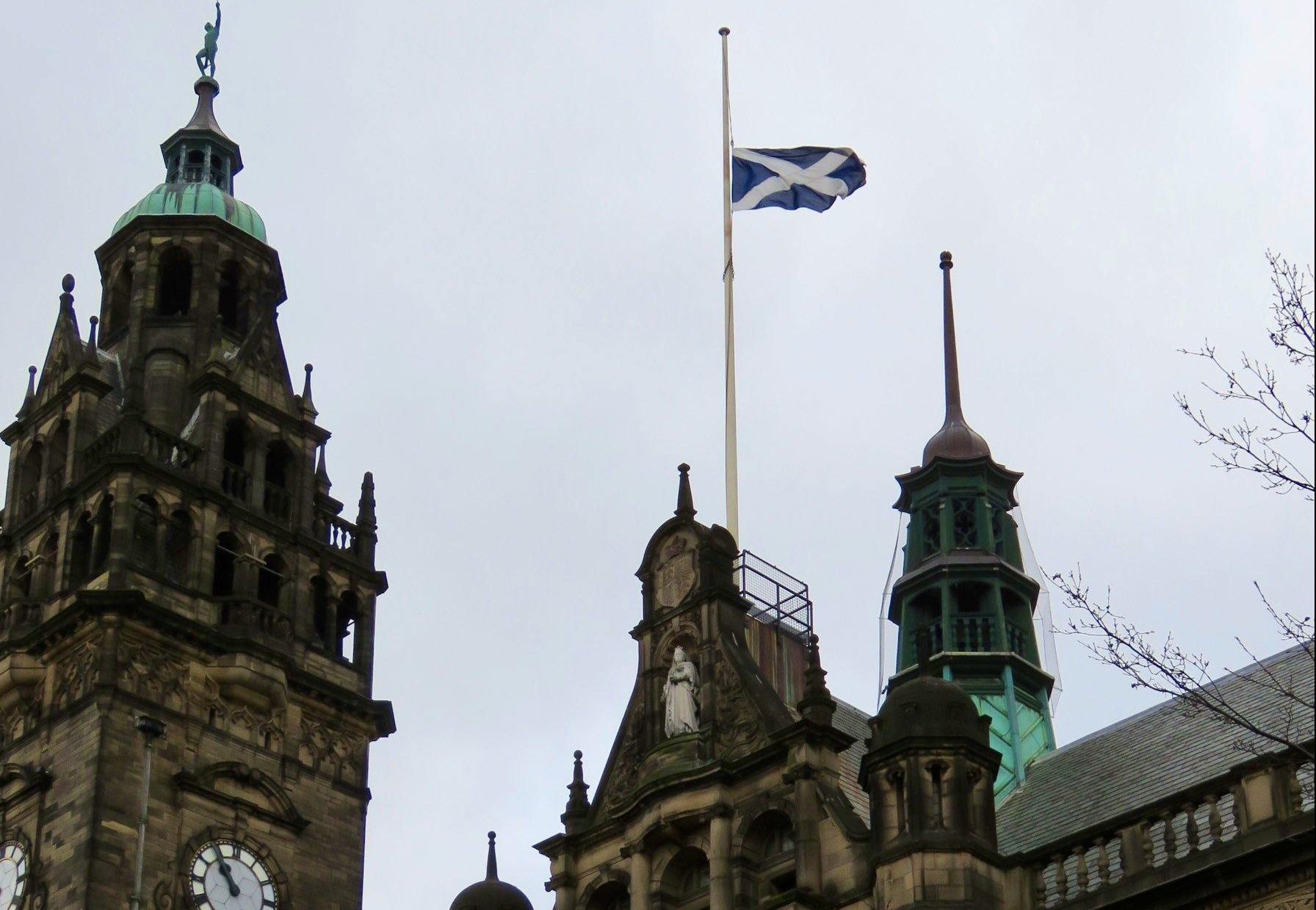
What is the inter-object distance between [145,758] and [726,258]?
1724 centimetres

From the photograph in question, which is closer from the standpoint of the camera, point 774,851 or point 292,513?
point 774,851

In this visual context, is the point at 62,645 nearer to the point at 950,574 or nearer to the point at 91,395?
the point at 91,395

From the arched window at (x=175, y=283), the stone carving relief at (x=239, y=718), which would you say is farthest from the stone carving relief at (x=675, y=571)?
the arched window at (x=175, y=283)

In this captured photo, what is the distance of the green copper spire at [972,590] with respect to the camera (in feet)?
164

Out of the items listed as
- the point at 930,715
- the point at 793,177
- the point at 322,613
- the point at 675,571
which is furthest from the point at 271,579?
the point at 930,715

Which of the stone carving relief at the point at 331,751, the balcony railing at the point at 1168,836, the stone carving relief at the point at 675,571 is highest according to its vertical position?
the stone carving relief at the point at 331,751

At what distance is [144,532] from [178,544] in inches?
60.8

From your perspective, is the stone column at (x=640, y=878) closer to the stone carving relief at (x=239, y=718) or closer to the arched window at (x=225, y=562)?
the stone carving relief at (x=239, y=718)

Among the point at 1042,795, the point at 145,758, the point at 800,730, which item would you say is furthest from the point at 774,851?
the point at 145,758

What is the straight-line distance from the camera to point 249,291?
69.6 m

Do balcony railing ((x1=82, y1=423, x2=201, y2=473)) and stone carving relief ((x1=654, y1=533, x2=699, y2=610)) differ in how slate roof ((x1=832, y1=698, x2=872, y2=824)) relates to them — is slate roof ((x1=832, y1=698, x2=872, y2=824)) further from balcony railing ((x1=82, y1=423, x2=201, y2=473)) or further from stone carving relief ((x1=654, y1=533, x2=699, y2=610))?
balcony railing ((x1=82, y1=423, x2=201, y2=473))

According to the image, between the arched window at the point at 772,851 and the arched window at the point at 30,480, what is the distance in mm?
29800

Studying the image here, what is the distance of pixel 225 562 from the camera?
62469mm

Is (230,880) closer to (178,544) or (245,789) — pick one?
(245,789)
